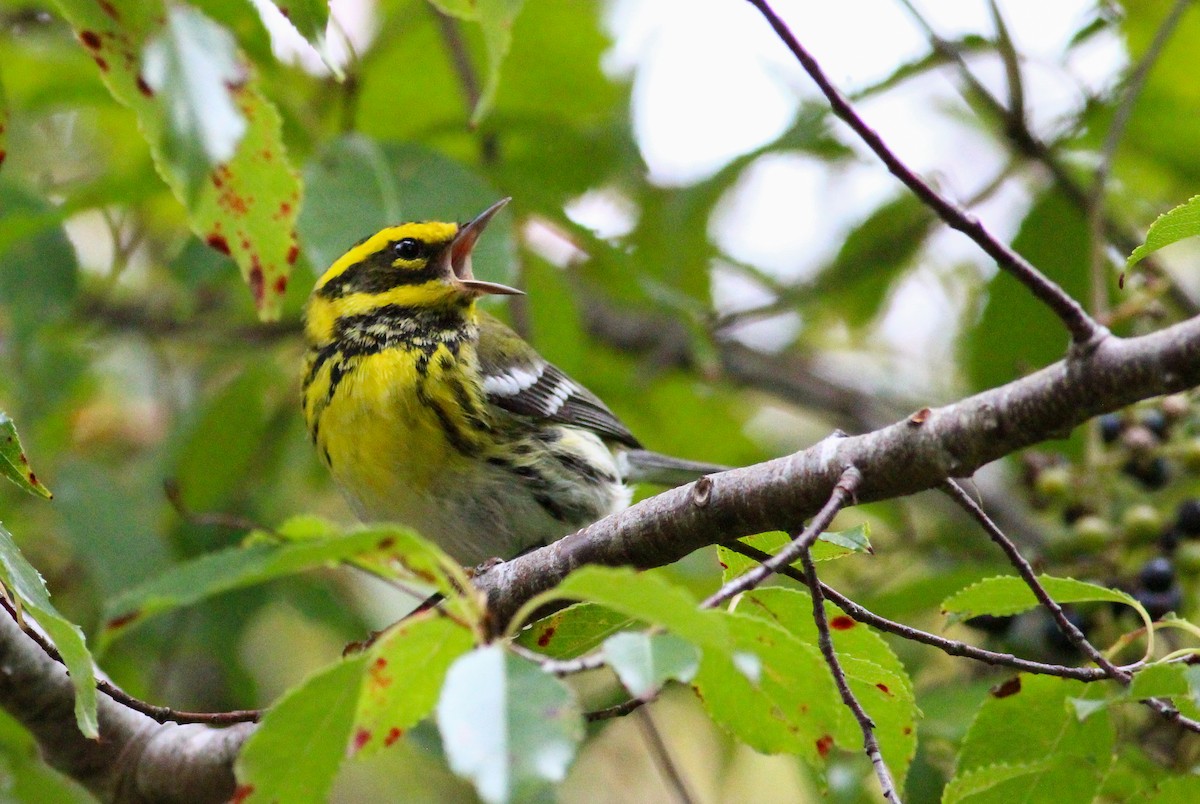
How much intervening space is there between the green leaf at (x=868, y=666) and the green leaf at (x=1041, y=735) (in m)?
0.16

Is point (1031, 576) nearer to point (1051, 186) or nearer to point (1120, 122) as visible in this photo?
point (1120, 122)

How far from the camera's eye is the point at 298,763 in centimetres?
145

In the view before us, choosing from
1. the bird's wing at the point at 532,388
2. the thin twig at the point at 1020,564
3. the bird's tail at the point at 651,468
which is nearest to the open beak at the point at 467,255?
the bird's wing at the point at 532,388

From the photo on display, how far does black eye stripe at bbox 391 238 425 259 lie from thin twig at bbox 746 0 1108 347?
7.58 feet

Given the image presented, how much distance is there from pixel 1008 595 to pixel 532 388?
2081 mm

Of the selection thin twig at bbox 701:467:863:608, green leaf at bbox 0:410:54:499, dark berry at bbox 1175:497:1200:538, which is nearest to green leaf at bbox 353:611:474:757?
thin twig at bbox 701:467:863:608

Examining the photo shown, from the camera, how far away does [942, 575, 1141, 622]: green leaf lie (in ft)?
5.83

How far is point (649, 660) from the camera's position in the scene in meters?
Answer: 1.26

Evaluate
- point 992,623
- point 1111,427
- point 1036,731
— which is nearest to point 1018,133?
point 1111,427

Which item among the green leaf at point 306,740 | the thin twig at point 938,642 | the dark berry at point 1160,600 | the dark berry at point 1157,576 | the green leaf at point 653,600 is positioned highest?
the green leaf at point 653,600

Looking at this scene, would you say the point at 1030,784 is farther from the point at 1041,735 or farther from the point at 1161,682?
the point at 1161,682

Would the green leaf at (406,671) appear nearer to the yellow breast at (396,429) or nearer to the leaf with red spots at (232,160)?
the leaf with red spots at (232,160)

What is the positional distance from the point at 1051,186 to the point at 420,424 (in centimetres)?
235

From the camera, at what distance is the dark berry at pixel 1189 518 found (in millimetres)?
3189
